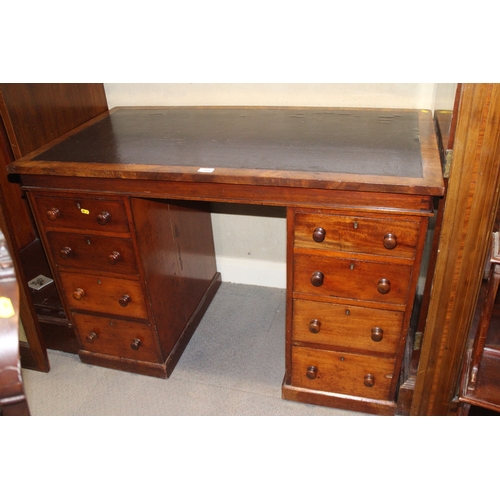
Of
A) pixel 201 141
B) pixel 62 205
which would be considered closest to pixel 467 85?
pixel 201 141

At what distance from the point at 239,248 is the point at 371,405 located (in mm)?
1027

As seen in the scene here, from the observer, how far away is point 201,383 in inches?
77.6

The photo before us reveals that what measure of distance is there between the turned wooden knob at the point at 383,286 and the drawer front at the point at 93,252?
2.79 ft

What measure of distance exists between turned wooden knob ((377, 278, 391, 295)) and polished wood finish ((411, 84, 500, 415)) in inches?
5.1

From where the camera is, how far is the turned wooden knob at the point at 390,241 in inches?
54.4

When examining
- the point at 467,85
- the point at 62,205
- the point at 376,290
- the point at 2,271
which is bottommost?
the point at 376,290

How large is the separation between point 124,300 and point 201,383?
47cm

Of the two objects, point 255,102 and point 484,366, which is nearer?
point 484,366

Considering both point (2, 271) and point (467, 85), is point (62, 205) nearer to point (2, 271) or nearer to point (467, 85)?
point (2, 271)

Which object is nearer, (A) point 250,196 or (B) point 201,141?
(A) point 250,196

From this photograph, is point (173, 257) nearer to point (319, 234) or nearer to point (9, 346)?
point (319, 234)

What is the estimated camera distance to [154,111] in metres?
2.06

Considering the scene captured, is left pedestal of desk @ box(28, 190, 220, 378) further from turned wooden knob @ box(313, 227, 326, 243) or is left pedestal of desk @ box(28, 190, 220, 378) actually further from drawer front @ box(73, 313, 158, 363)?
turned wooden knob @ box(313, 227, 326, 243)

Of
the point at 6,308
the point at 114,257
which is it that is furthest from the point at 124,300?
the point at 6,308
